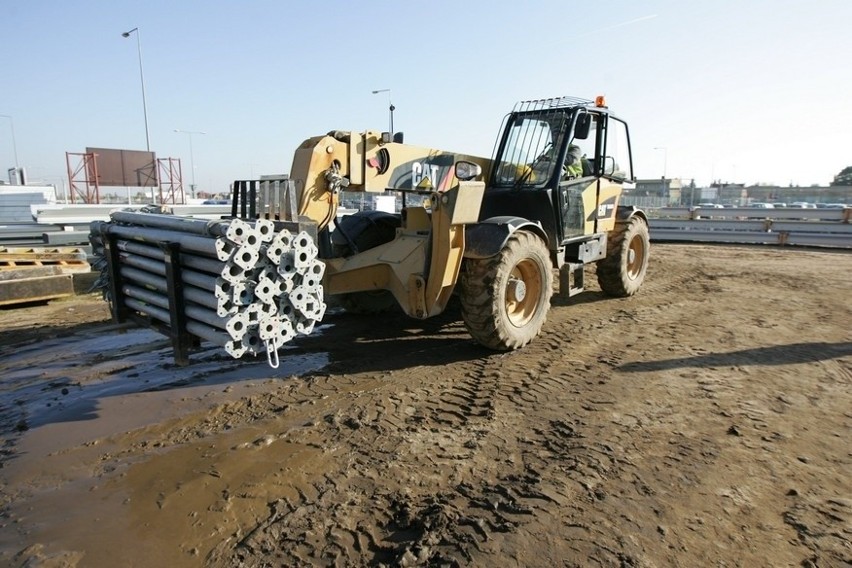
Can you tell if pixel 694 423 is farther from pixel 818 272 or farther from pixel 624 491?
pixel 818 272

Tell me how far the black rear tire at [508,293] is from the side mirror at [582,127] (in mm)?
1778

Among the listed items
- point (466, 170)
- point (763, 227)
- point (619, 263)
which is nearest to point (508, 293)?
point (466, 170)

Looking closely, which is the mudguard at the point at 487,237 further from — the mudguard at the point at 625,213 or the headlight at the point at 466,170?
the mudguard at the point at 625,213

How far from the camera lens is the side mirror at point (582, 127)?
6.88m

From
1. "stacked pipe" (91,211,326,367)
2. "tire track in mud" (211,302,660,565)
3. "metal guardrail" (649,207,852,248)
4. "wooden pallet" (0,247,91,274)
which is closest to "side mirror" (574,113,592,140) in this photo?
"tire track in mud" (211,302,660,565)

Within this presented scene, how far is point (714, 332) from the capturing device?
6605 mm

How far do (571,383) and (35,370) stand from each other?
17.3 ft

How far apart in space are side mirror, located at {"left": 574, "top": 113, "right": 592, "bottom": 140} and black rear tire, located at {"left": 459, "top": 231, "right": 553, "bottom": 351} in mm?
1778

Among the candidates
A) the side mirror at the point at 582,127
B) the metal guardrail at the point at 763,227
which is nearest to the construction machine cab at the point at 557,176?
the side mirror at the point at 582,127

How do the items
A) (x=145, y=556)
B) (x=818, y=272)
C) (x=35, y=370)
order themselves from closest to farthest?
(x=145, y=556), (x=35, y=370), (x=818, y=272)

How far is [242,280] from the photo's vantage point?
12.0ft

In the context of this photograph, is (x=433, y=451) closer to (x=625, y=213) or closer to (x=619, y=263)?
(x=619, y=263)

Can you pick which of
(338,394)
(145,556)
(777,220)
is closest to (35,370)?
(338,394)

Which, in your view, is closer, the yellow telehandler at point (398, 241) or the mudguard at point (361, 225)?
the yellow telehandler at point (398, 241)
